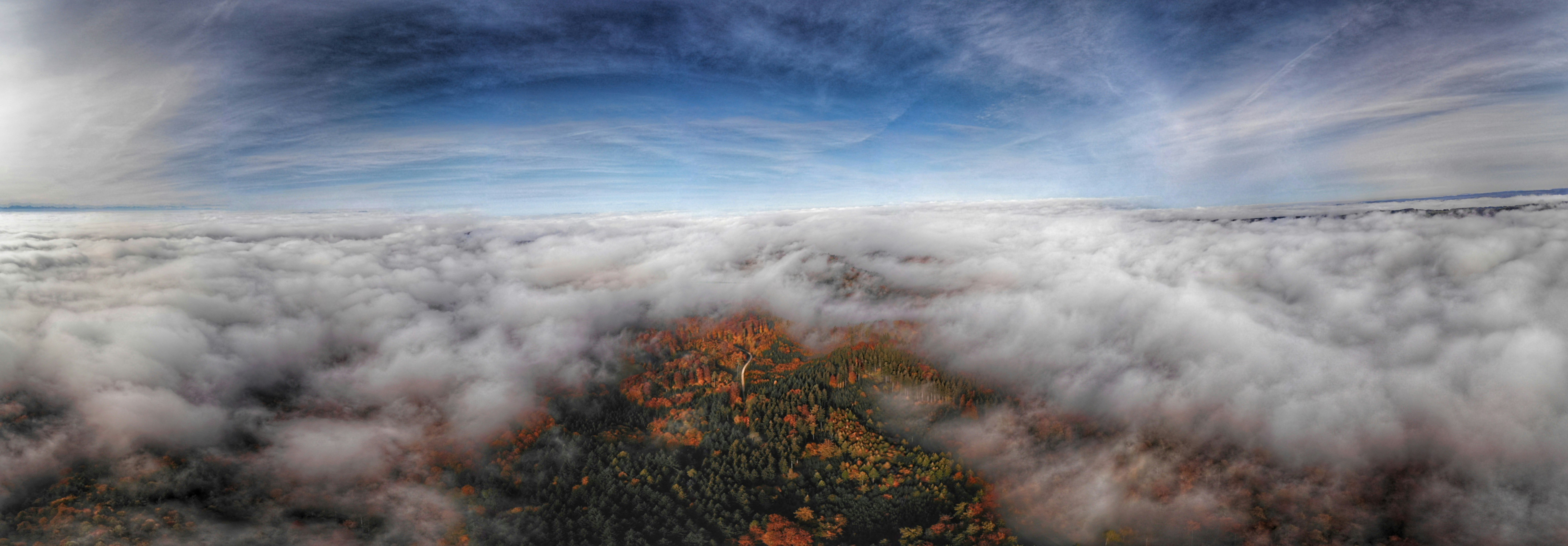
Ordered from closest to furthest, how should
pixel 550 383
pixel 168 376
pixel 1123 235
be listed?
pixel 168 376 → pixel 1123 235 → pixel 550 383

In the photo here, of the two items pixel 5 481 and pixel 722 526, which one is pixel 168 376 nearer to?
pixel 5 481

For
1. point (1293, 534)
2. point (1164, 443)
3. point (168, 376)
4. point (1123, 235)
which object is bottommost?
point (1293, 534)

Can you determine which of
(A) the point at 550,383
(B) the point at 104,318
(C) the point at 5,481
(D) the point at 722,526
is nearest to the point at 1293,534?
(D) the point at 722,526

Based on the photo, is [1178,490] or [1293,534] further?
[1178,490]

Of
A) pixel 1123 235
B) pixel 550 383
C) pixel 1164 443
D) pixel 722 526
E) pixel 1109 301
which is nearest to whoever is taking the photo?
pixel 722 526

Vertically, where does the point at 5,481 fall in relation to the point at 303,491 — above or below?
above

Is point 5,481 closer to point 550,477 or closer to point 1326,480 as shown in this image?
point 550,477

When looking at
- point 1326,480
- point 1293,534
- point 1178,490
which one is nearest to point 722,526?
point 1178,490
